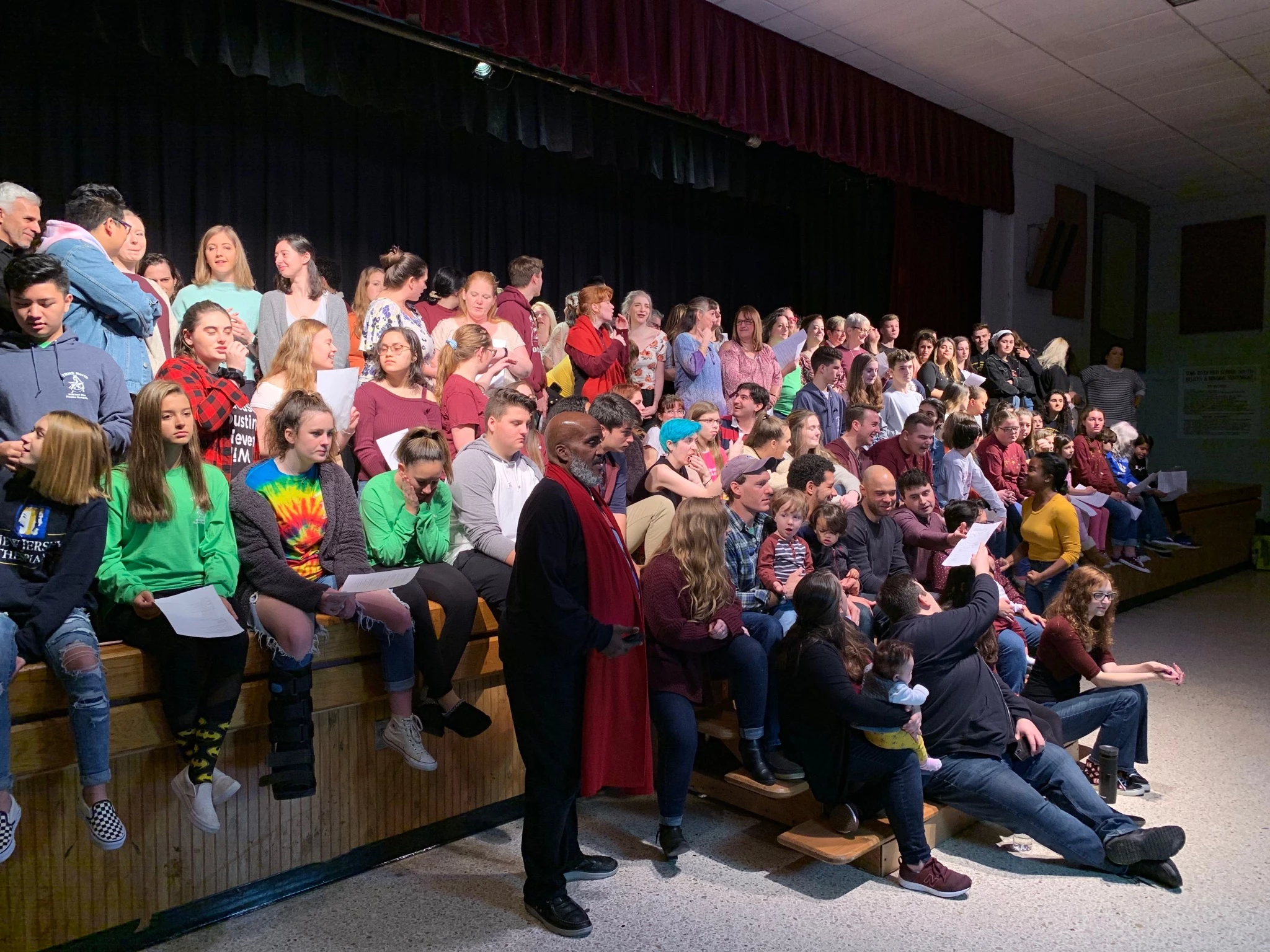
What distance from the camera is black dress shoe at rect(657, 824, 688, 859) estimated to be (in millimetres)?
3062

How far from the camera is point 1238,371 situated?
11320 mm

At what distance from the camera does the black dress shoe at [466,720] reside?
2957mm

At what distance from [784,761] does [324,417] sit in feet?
5.99

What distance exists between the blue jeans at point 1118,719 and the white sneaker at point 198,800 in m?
2.91

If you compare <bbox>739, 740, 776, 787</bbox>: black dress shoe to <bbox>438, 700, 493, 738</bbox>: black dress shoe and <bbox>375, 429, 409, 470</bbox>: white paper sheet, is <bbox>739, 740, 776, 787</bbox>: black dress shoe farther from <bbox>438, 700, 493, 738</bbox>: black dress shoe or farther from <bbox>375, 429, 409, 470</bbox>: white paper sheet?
<bbox>375, 429, 409, 470</bbox>: white paper sheet

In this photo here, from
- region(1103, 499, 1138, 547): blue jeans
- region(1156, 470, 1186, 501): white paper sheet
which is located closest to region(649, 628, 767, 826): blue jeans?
region(1103, 499, 1138, 547): blue jeans

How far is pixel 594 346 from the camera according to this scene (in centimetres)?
517

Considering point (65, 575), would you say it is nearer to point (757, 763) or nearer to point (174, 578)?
point (174, 578)

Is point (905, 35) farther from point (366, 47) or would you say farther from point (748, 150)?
point (366, 47)

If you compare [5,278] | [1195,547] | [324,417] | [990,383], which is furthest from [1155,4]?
[5,278]

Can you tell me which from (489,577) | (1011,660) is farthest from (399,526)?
(1011,660)

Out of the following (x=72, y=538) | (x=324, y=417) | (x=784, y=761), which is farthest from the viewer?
(x=784, y=761)

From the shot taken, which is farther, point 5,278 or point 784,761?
point 784,761

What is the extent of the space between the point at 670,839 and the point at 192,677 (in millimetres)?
1486
